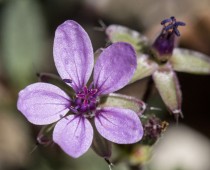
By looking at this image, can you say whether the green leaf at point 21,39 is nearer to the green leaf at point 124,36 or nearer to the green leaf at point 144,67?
the green leaf at point 124,36

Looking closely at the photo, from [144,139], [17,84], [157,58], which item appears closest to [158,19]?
[17,84]

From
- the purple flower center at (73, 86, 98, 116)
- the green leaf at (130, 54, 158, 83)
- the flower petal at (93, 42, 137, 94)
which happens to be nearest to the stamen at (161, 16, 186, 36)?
the green leaf at (130, 54, 158, 83)

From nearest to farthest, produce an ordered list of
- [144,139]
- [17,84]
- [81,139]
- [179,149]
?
[81,139] → [144,139] → [17,84] → [179,149]

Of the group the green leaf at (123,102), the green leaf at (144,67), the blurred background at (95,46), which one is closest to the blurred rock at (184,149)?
the blurred background at (95,46)

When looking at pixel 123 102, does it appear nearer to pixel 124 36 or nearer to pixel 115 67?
pixel 115 67

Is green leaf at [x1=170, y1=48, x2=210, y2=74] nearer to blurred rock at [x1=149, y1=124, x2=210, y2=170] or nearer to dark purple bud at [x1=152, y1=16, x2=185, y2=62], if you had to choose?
dark purple bud at [x1=152, y1=16, x2=185, y2=62]

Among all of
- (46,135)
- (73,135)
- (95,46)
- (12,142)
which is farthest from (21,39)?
(73,135)

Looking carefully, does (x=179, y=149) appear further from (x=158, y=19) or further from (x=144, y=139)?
(x=144, y=139)
